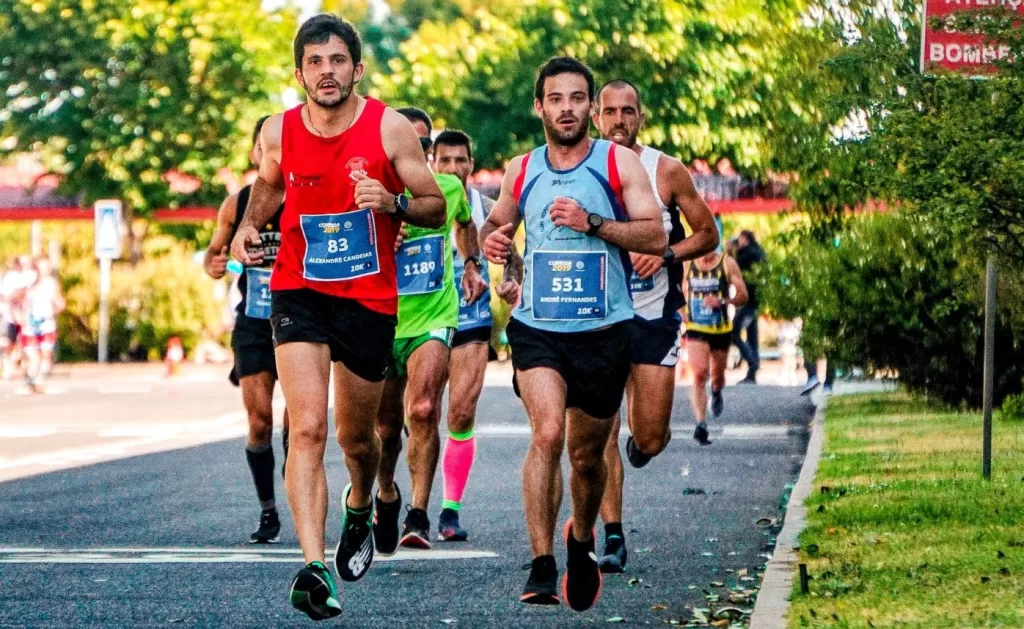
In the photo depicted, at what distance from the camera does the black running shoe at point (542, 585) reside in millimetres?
7504

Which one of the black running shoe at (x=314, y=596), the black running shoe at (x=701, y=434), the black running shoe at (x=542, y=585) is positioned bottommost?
the black running shoe at (x=701, y=434)

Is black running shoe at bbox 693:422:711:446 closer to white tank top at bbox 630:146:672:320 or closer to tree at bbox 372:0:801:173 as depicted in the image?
white tank top at bbox 630:146:672:320

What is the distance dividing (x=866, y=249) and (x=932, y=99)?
8.86 metres

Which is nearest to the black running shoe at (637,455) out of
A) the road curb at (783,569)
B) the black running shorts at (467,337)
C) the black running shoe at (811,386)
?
the road curb at (783,569)

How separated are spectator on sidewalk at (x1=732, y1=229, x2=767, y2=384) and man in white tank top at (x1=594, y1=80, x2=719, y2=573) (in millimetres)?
14540

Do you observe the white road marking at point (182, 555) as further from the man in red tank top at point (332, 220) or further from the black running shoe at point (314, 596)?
the black running shoe at point (314, 596)

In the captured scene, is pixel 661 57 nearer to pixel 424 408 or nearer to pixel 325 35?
pixel 424 408

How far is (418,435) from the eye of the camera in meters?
10.1

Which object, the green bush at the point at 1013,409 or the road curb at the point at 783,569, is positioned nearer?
the road curb at the point at 783,569

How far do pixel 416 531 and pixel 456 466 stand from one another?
61 cm

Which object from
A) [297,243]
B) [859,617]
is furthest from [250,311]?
[859,617]

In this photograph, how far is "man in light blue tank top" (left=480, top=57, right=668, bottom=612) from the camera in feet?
25.5

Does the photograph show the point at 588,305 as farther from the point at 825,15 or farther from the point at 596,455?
the point at 825,15

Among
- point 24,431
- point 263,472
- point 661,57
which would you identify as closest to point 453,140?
point 263,472
